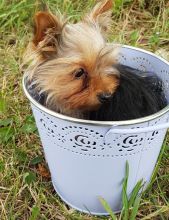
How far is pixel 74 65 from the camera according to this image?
174 cm

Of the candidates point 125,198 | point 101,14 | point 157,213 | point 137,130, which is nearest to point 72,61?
point 101,14

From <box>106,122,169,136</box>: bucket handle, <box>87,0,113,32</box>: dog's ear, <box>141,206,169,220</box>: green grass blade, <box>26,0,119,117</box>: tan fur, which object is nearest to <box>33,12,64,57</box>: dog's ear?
<box>26,0,119,117</box>: tan fur

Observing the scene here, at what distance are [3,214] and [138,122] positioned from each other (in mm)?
823

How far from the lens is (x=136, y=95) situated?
188cm

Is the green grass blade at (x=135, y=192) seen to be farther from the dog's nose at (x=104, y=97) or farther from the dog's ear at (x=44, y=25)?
the dog's ear at (x=44, y=25)

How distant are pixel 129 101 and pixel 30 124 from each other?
2.22ft

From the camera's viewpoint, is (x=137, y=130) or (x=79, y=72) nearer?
(x=137, y=130)

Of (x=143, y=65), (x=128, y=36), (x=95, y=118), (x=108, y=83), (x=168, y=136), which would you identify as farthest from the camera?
(x=128, y=36)

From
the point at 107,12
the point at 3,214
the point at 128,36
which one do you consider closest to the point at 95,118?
the point at 107,12

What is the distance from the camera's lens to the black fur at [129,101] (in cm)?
183

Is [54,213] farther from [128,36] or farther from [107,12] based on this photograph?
[128,36]

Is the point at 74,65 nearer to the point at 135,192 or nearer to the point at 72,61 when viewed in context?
the point at 72,61

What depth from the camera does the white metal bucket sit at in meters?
1.53

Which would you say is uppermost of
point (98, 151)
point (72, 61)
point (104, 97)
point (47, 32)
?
point (47, 32)
